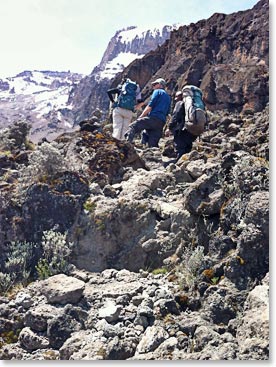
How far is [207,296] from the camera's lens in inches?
205

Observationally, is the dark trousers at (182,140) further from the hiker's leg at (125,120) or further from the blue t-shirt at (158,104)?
the hiker's leg at (125,120)

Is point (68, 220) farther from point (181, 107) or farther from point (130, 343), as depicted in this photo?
point (181, 107)

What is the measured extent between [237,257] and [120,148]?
15.3 feet

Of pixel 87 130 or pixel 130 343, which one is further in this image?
pixel 87 130

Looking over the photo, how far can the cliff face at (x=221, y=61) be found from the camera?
3175cm

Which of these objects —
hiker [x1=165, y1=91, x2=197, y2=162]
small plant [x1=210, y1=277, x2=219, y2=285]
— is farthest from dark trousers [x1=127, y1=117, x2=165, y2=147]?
small plant [x1=210, y1=277, x2=219, y2=285]

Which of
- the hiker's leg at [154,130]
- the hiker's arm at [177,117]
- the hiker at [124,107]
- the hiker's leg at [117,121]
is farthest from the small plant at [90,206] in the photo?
the hiker's leg at [117,121]

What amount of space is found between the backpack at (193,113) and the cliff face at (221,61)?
19784 millimetres

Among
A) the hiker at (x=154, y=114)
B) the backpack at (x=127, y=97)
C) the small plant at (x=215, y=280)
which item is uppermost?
the backpack at (x=127, y=97)

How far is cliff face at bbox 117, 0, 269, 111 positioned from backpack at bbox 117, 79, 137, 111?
18.4m

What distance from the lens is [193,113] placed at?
32.4 feet

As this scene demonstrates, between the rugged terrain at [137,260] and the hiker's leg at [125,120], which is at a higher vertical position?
the hiker's leg at [125,120]

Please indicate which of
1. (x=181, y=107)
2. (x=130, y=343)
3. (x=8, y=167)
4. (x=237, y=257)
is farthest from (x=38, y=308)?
(x=181, y=107)

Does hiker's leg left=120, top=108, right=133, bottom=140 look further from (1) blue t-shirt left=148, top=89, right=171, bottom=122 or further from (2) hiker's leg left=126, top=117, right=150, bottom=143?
(1) blue t-shirt left=148, top=89, right=171, bottom=122
